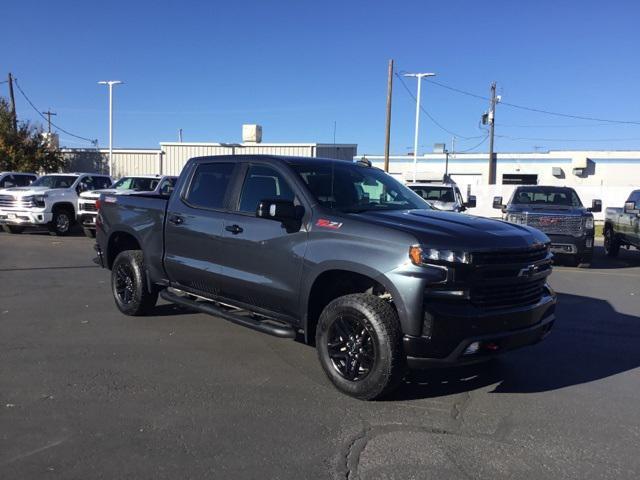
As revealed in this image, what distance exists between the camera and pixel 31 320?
22.6 feet

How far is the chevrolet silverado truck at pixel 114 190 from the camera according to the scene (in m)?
16.3

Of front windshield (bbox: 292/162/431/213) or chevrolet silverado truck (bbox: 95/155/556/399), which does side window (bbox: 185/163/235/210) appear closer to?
chevrolet silverado truck (bbox: 95/155/556/399)

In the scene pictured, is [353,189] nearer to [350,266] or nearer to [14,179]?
[350,266]

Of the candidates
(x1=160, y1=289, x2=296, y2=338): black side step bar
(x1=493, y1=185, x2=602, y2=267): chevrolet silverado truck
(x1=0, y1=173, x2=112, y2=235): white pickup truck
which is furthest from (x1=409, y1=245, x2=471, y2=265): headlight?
(x1=0, y1=173, x2=112, y2=235): white pickup truck

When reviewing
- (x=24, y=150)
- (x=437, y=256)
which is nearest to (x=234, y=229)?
(x=437, y=256)

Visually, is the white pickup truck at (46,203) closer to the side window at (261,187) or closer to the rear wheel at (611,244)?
the side window at (261,187)

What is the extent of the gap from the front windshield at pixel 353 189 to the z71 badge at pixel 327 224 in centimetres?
24

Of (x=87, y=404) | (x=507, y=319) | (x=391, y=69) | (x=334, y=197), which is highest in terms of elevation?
(x=391, y=69)

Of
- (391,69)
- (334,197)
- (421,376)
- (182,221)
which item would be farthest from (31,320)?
(391,69)

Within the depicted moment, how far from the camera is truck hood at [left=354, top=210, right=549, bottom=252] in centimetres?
425

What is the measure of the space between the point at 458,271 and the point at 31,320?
5.22 meters

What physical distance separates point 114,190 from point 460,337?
13812 millimetres

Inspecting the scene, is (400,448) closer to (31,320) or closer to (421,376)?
(421,376)

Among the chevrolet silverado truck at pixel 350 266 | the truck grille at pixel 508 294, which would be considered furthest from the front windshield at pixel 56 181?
the truck grille at pixel 508 294
